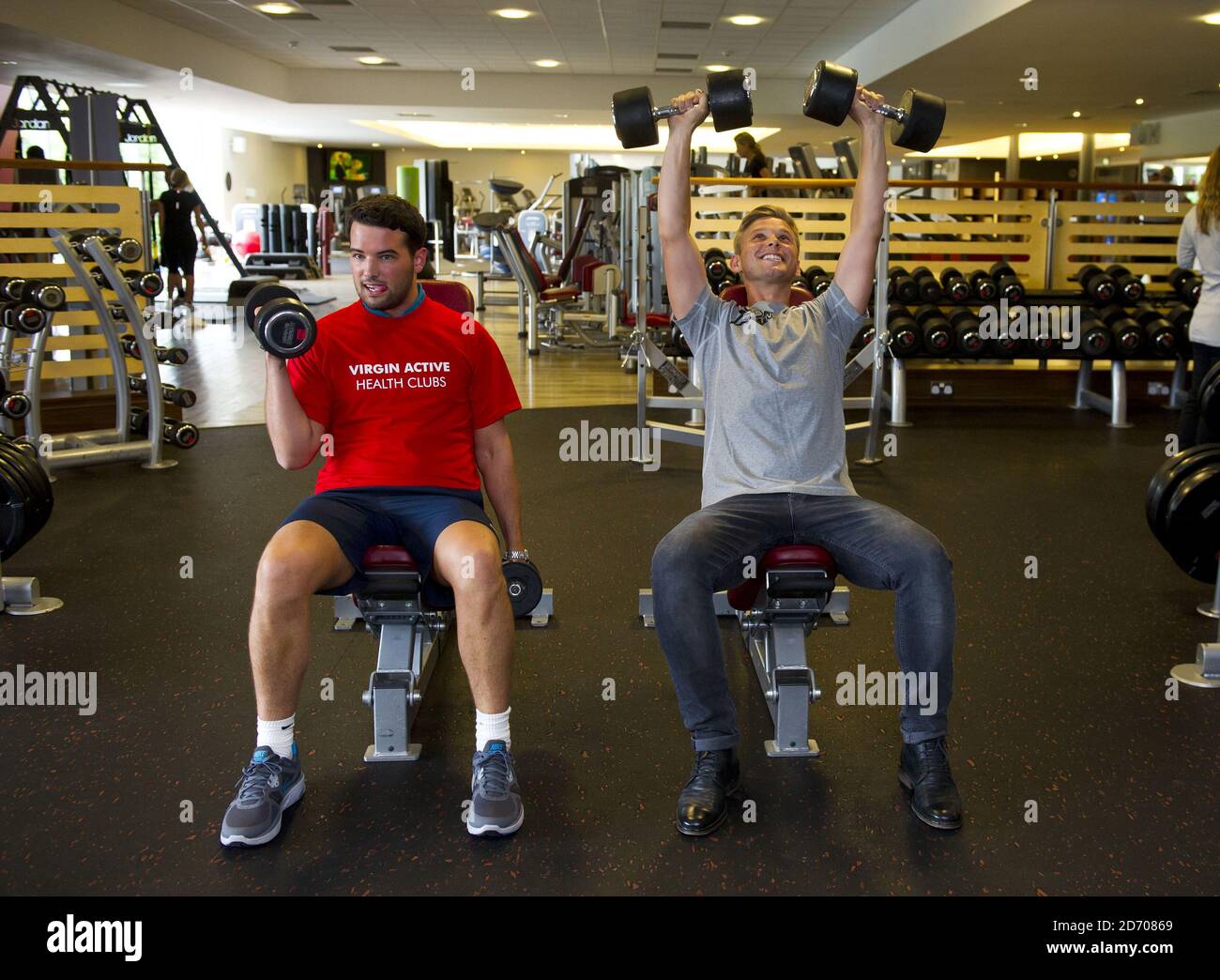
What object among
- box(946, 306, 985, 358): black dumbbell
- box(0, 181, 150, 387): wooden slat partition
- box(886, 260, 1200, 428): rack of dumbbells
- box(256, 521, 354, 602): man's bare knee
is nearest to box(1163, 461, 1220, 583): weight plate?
box(256, 521, 354, 602): man's bare knee

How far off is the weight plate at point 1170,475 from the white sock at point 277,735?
179 centimetres

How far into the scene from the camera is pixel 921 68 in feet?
27.0

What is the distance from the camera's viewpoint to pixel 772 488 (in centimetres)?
186

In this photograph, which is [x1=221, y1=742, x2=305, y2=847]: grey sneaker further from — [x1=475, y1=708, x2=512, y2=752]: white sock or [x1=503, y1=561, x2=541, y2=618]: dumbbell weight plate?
[x1=503, y1=561, x2=541, y2=618]: dumbbell weight plate

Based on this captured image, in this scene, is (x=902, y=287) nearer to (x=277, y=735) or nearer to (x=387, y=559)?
(x=387, y=559)

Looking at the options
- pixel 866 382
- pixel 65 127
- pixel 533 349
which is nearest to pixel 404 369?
pixel 866 382

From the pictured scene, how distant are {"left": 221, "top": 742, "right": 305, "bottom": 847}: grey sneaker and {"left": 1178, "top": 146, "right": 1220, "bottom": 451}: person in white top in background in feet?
9.17

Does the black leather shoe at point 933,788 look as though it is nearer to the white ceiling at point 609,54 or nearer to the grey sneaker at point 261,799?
the grey sneaker at point 261,799

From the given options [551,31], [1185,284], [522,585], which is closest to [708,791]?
[522,585]

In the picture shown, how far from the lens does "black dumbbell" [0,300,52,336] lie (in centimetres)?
340

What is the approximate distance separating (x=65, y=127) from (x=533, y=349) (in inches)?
→ 185

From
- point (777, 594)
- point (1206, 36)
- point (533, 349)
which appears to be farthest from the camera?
point (533, 349)

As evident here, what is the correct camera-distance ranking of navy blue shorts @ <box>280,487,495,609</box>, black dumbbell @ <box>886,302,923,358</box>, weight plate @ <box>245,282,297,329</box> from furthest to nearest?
black dumbbell @ <box>886,302,923,358</box>, navy blue shorts @ <box>280,487,495,609</box>, weight plate @ <box>245,282,297,329</box>
